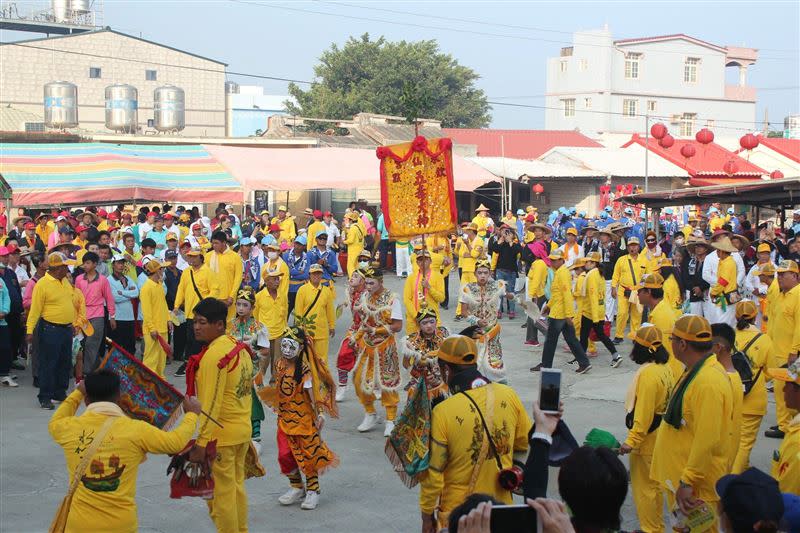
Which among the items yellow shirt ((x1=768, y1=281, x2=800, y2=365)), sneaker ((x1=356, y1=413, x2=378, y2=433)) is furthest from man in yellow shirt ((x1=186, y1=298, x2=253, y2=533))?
yellow shirt ((x1=768, y1=281, x2=800, y2=365))

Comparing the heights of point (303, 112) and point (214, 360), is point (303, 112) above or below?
above

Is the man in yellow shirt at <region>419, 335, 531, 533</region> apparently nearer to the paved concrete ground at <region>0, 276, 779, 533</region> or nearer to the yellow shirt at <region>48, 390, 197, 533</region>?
the yellow shirt at <region>48, 390, 197, 533</region>

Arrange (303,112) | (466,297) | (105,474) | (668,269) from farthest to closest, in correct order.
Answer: (303,112)
(668,269)
(466,297)
(105,474)

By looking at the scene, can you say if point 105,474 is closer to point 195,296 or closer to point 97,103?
point 195,296

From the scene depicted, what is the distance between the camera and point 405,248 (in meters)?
22.9

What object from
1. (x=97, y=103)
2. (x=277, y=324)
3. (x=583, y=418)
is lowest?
(x=583, y=418)

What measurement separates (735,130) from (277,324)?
201 ft

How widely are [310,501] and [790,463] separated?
4510 mm

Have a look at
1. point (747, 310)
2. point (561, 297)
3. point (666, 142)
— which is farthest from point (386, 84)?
point (747, 310)

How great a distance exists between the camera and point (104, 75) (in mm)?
50781

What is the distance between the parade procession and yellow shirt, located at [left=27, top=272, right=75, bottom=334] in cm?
3

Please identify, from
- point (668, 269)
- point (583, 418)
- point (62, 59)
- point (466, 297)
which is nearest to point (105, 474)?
point (466, 297)

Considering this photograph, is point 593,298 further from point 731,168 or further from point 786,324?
point 731,168

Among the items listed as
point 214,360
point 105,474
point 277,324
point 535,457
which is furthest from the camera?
point 277,324
